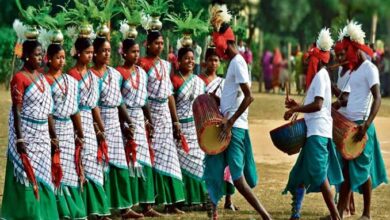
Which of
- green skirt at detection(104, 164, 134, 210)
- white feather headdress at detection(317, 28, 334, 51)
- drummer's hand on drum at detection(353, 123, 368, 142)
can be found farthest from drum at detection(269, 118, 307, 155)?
green skirt at detection(104, 164, 134, 210)

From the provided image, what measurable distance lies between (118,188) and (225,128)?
137 cm

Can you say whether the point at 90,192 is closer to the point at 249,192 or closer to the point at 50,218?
the point at 50,218

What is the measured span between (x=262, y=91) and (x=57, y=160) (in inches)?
959

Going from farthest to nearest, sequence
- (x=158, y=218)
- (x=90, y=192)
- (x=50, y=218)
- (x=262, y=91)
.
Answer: (x=262, y=91)
(x=158, y=218)
(x=90, y=192)
(x=50, y=218)

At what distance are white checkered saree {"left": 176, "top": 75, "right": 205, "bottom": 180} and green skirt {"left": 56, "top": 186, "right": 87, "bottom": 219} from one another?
159 cm

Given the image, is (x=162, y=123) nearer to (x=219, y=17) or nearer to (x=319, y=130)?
(x=219, y=17)

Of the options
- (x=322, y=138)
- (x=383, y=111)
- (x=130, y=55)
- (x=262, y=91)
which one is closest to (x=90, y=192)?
(x=130, y=55)

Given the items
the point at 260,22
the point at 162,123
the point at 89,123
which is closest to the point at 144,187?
the point at 162,123

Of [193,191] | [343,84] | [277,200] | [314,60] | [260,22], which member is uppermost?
[260,22]

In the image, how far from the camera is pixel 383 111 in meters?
23.5

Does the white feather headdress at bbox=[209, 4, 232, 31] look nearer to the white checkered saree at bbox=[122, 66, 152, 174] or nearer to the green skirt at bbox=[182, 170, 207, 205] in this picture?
the white checkered saree at bbox=[122, 66, 152, 174]

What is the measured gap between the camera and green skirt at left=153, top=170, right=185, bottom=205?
995 centimetres

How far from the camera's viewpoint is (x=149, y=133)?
32.5ft

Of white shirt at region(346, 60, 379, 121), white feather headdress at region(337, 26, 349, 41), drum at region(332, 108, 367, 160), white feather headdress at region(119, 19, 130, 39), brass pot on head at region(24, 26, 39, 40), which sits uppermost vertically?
white feather headdress at region(119, 19, 130, 39)
